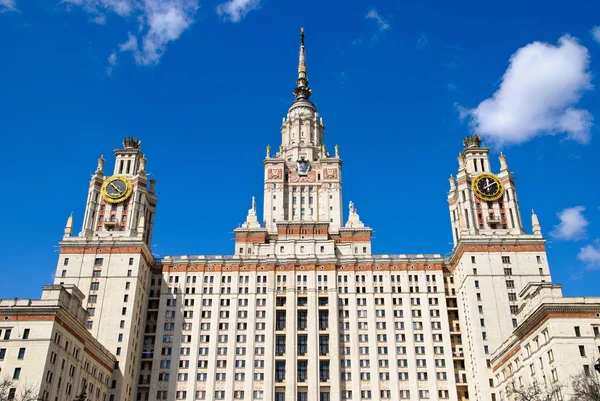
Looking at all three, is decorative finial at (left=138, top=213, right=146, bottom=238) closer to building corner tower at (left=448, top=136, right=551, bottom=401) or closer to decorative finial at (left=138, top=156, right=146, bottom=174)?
decorative finial at (left=138, top=156, right=146, bottom=174)

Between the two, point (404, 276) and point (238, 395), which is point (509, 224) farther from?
point (238, 395)

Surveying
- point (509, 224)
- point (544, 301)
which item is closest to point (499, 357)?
point (544, 301)

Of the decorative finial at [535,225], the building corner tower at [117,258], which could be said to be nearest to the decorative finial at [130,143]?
the building corner tower at [117,258]

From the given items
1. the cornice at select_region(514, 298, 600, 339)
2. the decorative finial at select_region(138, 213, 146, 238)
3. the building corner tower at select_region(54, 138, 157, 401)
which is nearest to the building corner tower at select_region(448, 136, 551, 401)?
the cornice at select_region(514, 298, 600, 339)

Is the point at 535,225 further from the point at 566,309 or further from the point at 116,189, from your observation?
the point at 116,189

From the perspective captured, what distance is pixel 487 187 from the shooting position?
12094 cm

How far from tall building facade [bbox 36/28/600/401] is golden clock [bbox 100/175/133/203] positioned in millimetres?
241

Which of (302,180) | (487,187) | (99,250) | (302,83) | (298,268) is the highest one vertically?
(302,83)

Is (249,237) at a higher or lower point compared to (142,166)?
lower

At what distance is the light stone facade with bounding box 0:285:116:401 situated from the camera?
77.1m

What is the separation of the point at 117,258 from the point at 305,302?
117ft

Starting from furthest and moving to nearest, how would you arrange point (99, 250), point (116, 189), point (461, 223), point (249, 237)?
point (249, 237) < point (116, 189) < point (461, 223) < point (99, 250)

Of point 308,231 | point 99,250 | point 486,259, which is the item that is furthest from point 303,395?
point 99,250

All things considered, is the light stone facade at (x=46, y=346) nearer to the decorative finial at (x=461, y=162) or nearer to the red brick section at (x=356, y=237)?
the red brick section at (x=356, y=237)
